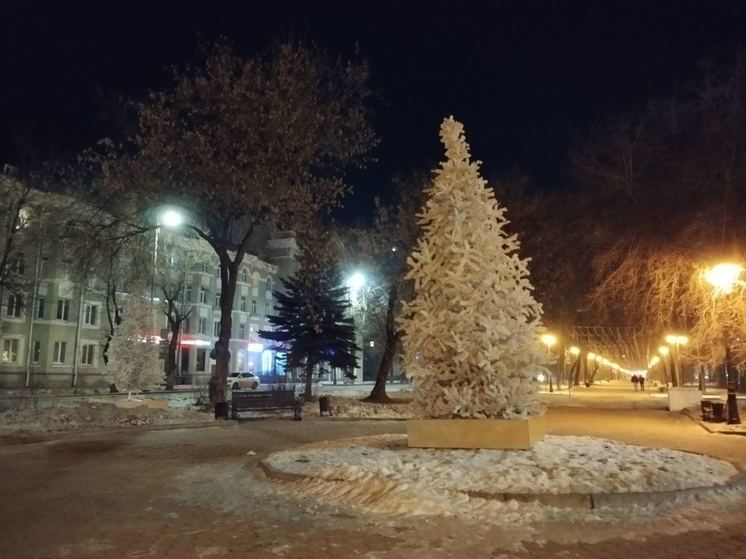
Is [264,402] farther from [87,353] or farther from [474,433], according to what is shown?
[87,353]

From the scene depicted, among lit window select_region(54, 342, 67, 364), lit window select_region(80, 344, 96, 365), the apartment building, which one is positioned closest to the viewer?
the apartment building

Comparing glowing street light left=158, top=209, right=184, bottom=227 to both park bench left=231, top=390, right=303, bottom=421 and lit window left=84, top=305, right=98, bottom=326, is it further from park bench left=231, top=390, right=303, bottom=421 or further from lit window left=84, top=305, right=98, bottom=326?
lit window left=84, top=305, right=98, bottom=326

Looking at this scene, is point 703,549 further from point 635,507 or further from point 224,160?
point 224,160

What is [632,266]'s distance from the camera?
2306cm

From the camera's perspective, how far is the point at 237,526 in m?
7.32

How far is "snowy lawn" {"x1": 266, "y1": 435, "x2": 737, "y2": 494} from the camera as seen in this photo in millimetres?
8531

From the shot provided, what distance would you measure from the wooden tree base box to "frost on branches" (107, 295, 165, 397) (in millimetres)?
17107

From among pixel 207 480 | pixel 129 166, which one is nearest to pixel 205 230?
pixel 129 166

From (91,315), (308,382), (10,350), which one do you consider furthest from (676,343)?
(91,315)

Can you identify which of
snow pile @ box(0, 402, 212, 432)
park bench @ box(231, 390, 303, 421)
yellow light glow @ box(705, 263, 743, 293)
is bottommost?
snow pile @ box(0, 402, 212, 432)

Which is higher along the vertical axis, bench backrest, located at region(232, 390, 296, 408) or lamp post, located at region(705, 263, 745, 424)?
lamp post, located at region(705, 263, 745, 424)

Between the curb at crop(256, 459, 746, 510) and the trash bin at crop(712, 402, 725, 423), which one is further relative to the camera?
the trash bin at crop(712, 402, 725, 423)

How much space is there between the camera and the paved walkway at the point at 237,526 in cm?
638

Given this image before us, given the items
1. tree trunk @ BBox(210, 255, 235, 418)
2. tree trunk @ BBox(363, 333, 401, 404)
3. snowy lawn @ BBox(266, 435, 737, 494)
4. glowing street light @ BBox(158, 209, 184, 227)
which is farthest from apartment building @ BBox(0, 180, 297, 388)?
snowy lawn @ BBox(266, 435, 737, 494)
